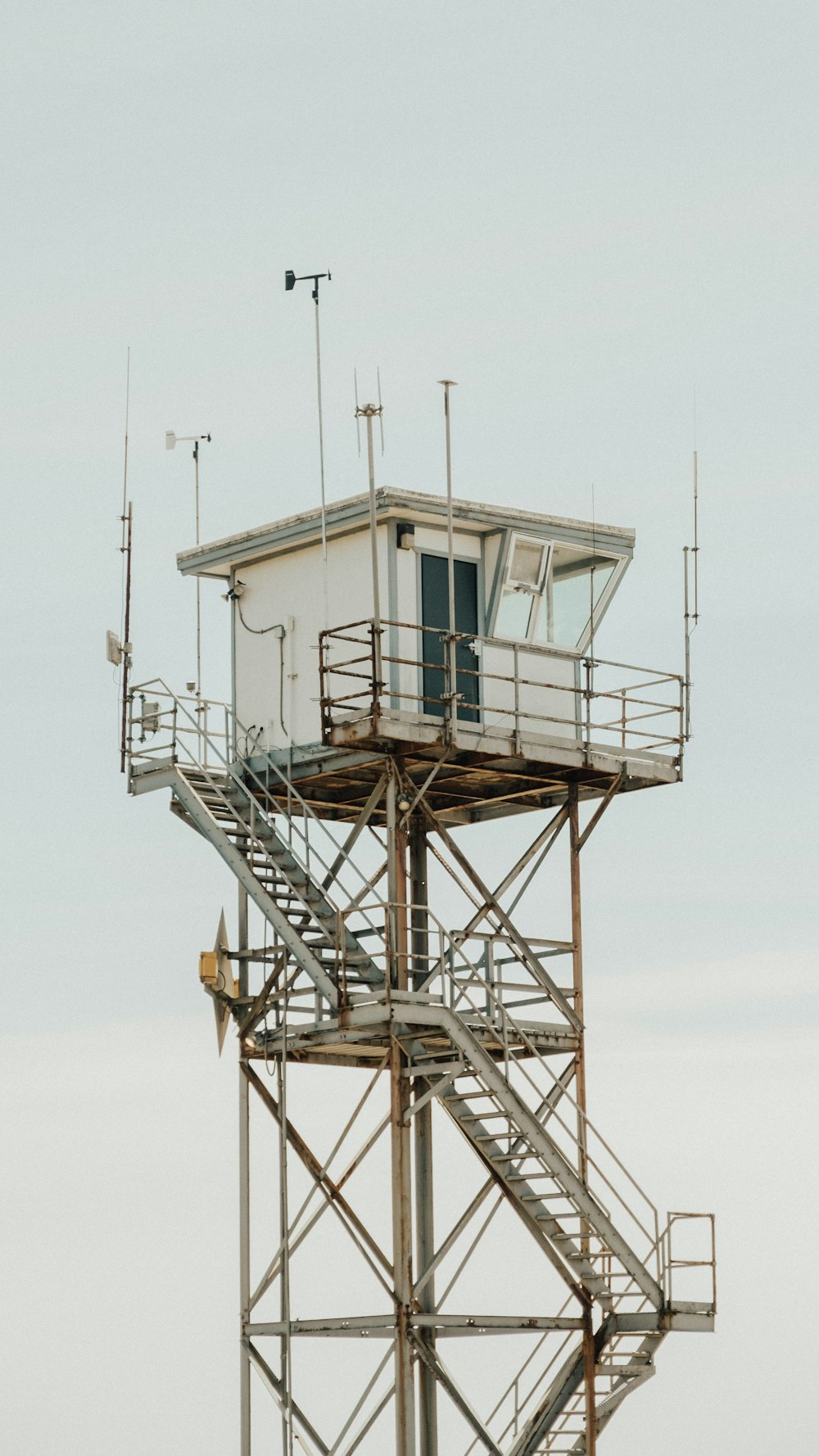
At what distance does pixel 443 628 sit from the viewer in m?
47.4

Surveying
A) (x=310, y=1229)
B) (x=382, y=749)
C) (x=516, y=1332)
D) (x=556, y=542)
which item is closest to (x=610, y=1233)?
(x=516, y=1332)

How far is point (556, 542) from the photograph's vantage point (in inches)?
1930

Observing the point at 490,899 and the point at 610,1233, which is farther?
the point at 490,899

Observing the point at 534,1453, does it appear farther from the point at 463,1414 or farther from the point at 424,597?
the point at 424,597

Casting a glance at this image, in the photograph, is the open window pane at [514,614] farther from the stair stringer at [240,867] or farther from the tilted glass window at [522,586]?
the stair stringer at [240,867]

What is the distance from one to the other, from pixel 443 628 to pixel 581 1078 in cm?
789

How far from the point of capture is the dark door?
4716 centimetres

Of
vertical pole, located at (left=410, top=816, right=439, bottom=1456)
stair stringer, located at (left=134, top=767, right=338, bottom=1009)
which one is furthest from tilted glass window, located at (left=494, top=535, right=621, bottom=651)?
stair stringer, located at (left=134, top=767, right=338, bottom=1009)

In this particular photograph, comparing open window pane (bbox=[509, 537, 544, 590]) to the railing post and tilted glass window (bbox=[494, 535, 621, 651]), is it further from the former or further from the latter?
the railing post

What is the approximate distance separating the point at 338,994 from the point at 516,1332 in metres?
6.23

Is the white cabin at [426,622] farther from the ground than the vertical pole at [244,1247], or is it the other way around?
the white cabin at [426,622]

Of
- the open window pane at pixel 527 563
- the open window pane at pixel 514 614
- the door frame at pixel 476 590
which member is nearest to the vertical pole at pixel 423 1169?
the door frame at pixel 476 590

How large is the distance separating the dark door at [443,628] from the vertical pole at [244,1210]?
458cm

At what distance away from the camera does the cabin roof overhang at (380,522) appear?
47.0m
